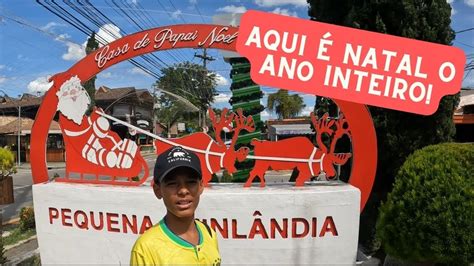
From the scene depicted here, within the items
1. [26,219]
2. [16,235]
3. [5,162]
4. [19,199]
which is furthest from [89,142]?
[19,199]

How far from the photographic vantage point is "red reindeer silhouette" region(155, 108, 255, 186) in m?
4.58

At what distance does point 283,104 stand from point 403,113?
42727mm

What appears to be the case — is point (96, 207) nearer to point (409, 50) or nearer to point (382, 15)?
point (409, 50)

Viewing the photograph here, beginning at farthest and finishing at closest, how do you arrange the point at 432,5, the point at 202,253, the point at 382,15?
the point at 382,15
the point at 432,5
the point at 202,253

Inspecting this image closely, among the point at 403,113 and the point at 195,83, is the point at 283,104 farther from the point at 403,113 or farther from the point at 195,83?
the point at 403,113

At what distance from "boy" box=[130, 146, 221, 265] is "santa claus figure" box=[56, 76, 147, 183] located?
3.18m

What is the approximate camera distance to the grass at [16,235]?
7.46 metres

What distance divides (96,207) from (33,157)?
45.9 inches

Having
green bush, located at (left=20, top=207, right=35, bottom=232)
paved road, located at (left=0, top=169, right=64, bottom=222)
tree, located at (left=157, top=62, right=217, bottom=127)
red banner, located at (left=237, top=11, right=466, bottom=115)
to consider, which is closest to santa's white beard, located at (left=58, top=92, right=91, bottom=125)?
red banner, located at (left=237, top=11, right=466, bottom=115)

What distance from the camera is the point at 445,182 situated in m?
3.65

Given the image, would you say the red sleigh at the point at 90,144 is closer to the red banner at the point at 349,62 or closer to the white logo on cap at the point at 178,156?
the red banner at the point at 349,62

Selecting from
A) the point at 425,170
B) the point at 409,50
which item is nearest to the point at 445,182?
the point at 425,170

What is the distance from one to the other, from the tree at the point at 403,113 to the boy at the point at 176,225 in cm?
452

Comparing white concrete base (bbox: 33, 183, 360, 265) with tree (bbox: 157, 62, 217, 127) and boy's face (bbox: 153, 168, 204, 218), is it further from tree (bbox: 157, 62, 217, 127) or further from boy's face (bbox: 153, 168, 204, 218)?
tree (bbox: 157, 62, 217, 127)
